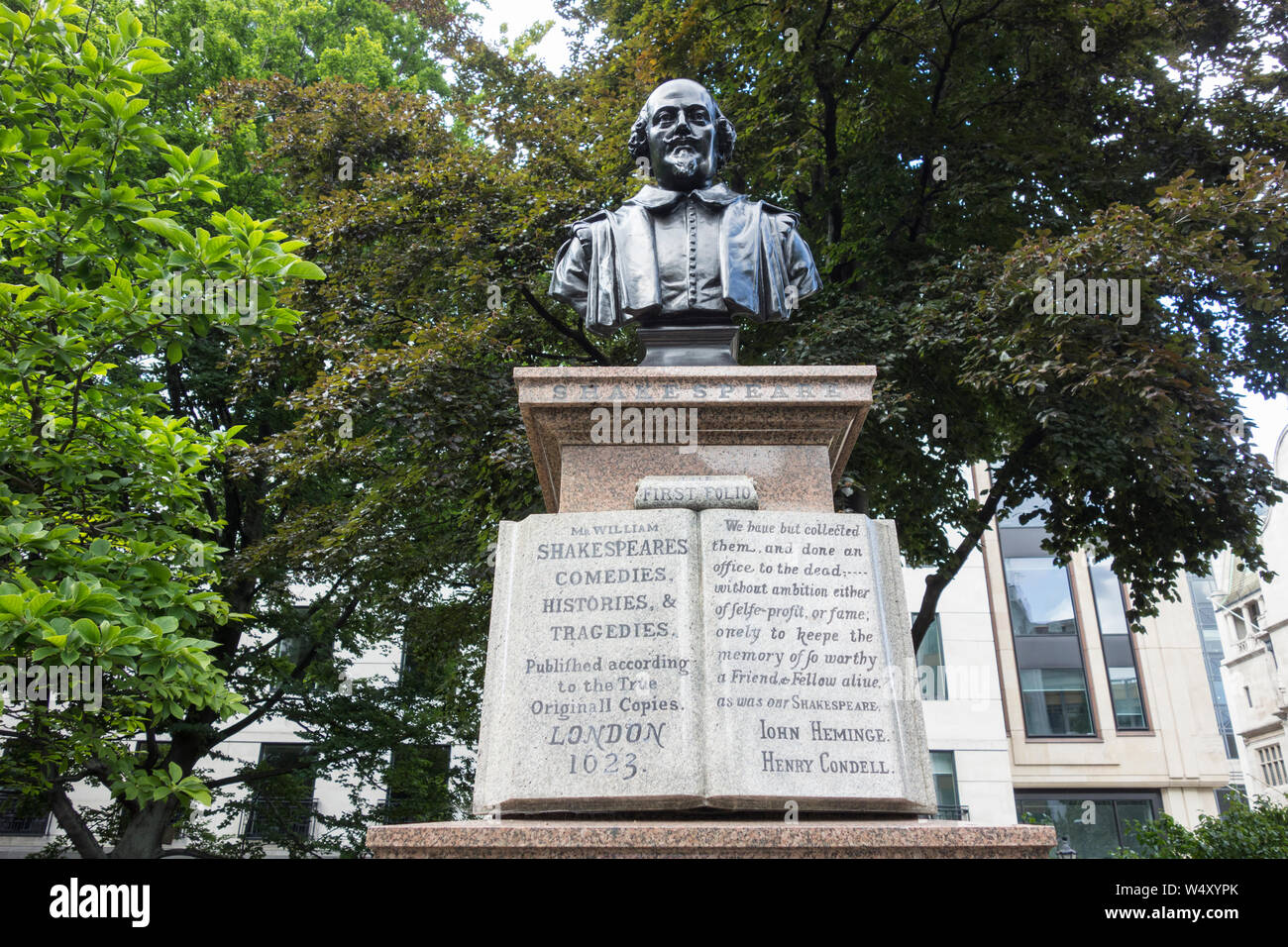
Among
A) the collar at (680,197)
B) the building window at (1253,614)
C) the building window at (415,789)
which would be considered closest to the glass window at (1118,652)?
the building window at (1253,614)

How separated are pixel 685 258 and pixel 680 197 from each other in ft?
1.65

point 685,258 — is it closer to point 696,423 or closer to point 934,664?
point 696,423

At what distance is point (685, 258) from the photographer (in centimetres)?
595

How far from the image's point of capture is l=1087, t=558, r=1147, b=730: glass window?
27906 mm

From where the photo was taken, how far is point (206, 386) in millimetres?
15477

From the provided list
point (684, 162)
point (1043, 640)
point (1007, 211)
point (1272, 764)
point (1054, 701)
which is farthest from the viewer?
point (1272, 764)

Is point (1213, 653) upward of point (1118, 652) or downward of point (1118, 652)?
upward

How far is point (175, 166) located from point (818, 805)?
5.95m

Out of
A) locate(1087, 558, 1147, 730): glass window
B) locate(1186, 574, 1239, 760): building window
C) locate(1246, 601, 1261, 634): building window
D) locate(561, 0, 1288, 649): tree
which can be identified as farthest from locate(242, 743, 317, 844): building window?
locate(1186, 574, 1239, 760): building window

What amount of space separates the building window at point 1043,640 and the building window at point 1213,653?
30266mm

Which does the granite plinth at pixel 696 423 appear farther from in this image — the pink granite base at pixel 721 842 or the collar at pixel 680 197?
the pink granite base at pixel 721 842

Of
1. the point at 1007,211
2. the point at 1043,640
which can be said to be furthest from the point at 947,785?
the point at 1007,211

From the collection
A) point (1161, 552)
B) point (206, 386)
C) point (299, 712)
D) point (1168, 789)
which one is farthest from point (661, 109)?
point (1168, 789)

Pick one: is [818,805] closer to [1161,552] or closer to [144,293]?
[144,293]
